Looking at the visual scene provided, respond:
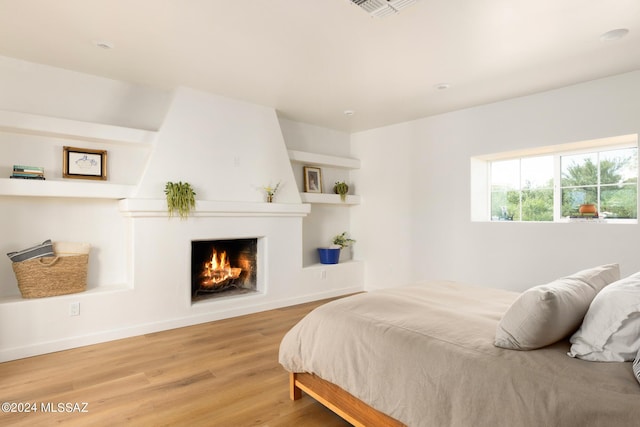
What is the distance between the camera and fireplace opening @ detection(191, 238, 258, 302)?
169 inches

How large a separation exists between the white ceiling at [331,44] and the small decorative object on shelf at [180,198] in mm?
1046

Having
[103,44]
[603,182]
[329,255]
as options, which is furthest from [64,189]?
[603,182]

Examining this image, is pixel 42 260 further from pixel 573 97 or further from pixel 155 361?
pixel 573 97

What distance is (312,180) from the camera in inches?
207

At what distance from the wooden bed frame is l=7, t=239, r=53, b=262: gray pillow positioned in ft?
7.97

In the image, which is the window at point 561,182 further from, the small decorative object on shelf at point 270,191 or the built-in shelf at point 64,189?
the built-in shelf at point 64,189

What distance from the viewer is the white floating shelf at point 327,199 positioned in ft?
16.1

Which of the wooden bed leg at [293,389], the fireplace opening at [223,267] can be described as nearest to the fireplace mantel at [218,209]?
the fireplace opening at [223,267]

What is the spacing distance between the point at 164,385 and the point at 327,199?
10.6 ft

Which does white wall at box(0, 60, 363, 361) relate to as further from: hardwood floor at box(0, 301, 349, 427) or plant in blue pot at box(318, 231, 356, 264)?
plant in blue pot at box(318, 231, 356, 264)

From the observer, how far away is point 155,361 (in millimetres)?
2820

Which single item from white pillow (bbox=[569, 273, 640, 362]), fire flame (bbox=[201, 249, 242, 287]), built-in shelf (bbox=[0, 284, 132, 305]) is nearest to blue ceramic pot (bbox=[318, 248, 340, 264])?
fire flame (bbox=[201, 249, 242, 287])

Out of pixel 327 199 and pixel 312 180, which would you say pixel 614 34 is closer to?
pixel 327 199

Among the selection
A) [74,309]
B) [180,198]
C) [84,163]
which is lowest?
Result: [74,309]
